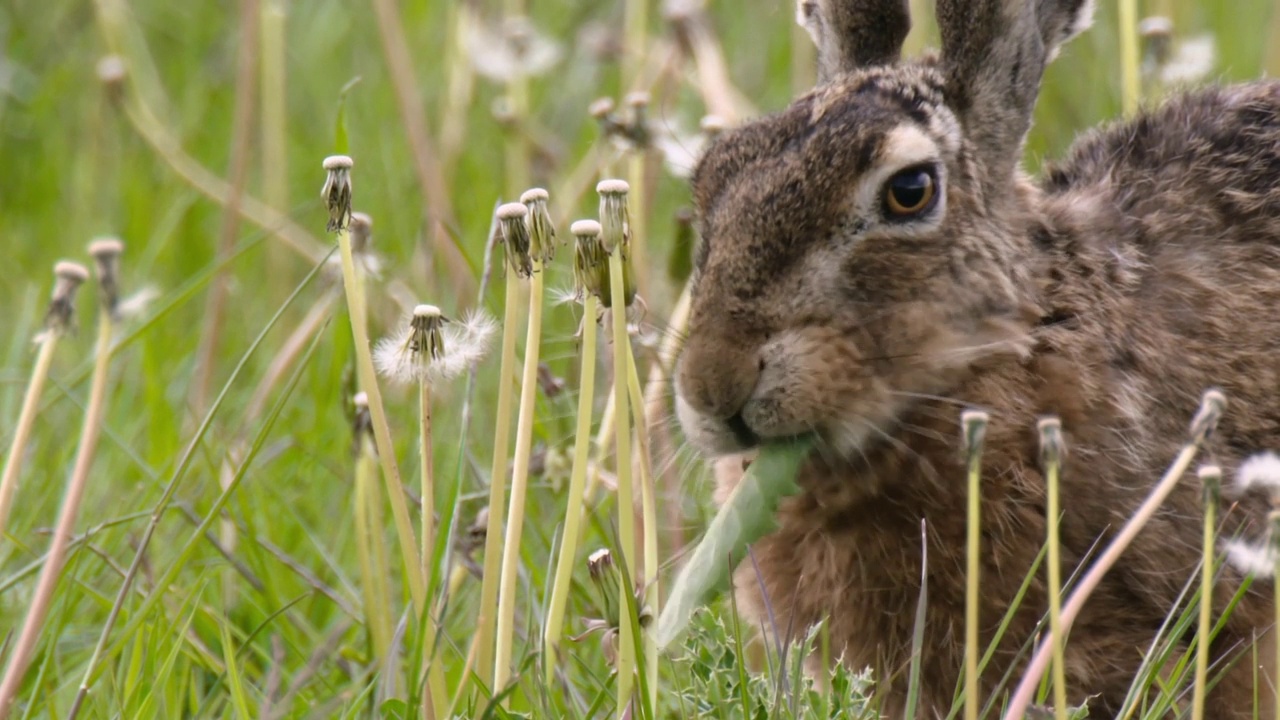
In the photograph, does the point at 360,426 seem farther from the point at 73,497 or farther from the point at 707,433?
the point at 73,497

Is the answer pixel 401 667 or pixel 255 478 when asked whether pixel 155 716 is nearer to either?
pixel 401 667

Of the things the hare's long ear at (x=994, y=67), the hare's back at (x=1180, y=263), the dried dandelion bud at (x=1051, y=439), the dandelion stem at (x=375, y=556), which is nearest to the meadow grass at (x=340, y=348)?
the dandelion stem at (x=375, y=556)

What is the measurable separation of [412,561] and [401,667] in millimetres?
566

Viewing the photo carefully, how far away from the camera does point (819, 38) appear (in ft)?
9.93

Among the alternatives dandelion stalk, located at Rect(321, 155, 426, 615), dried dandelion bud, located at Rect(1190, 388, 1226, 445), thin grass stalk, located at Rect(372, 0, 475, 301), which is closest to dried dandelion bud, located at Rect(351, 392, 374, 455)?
dandelion stalk, located at Rect(321, 155, 426, 615)

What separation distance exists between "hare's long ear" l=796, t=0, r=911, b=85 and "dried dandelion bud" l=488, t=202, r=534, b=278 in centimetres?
106

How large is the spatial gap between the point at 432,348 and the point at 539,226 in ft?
0.66

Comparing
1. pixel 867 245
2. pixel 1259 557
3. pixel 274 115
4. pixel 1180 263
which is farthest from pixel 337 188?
pixel 274 115

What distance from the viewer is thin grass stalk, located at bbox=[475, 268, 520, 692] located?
2.12m

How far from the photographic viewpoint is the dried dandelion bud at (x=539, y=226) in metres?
2.01

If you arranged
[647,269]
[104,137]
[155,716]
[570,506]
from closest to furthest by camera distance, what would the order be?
[570,506], [155,716], [647,269], [104,137]

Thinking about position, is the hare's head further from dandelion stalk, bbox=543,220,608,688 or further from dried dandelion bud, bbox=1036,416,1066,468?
dried dandelion bud, bbox=1036,416,1066,468

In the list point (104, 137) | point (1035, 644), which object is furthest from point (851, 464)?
point (104, 137)

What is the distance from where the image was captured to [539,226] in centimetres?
201
